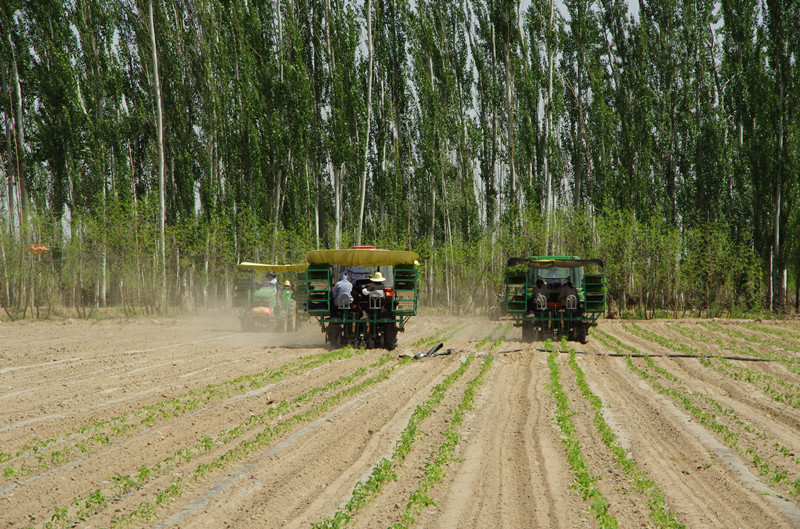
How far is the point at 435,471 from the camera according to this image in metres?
5.24

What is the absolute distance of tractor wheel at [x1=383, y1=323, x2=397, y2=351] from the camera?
14.3m

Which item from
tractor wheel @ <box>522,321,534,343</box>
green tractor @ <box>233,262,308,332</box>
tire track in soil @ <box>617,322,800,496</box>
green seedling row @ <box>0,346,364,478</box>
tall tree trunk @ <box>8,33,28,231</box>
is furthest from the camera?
tall tree trunk @ <box>8,33,28,231</box>

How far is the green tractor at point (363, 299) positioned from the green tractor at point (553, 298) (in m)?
3.16

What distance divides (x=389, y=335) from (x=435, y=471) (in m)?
9.08

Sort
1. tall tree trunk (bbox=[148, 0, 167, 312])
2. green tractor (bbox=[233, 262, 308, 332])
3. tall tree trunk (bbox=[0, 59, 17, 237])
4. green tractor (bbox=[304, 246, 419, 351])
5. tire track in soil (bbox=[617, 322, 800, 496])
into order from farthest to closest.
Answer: tall tree trunk (bbox=[0, 59, 17, 237]) → tall tree trunk (bbox=[148, 0, 167, 312]) → green tractor (bbox=[233, 262, 308, 332]) → green tractor (bbox=[304, 246, 419, 351]) → tire track in soil (bbox=[617, 322, 800, 496])

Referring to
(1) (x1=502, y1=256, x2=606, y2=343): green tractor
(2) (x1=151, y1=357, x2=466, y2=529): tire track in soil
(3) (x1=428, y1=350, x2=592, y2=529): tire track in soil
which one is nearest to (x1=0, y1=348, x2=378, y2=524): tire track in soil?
(2) (x1=151, y1=357, x2=466, y2=529): tire track in soil

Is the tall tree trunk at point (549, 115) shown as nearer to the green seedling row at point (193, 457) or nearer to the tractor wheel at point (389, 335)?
the tractor wheel at point (389, 335)

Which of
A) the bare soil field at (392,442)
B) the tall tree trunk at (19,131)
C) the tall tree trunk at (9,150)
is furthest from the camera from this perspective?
the tall tree trunk at (9,150)

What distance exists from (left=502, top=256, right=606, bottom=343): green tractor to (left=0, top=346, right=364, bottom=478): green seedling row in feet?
25.5

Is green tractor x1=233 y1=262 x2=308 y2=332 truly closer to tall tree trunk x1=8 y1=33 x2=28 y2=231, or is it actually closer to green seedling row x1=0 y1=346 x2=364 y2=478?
green seedling row x1=0 y1=346 x2=364 y2=478

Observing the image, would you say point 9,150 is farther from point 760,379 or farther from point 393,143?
point 760,379

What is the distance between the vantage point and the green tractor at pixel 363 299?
14102 millimetres

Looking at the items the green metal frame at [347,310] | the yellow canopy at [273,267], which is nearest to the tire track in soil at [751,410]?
the green metal frame at [347,310]

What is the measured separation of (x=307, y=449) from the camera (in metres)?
5.95
